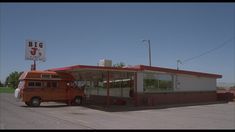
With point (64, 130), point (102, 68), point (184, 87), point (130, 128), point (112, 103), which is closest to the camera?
point (64, 130)

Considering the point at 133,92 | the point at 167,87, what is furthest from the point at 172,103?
the point at 133,92

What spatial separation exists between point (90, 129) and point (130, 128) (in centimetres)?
164

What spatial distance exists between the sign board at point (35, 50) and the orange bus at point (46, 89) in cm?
888

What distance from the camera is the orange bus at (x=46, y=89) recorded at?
2569 cm

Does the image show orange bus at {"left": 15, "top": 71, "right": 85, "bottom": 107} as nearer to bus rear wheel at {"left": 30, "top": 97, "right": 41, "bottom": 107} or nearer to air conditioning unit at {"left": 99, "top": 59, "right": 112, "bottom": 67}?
bus rear wheel at {"left": 30, "top": 97, "right": 41, "bottom": 107}

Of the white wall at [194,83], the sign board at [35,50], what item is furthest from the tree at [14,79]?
the white wall at [194,83]

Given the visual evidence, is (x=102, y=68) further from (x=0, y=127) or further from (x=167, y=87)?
(x=0, y=127)

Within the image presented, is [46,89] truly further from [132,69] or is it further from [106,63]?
[132,69]

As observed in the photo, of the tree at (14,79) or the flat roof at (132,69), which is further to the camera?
the tree at (14,79)

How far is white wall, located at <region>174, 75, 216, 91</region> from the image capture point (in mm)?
32969

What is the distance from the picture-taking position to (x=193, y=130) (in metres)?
14.2

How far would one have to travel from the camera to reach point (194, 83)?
34.9 metres

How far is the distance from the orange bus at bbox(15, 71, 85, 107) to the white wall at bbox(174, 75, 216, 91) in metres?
9.74

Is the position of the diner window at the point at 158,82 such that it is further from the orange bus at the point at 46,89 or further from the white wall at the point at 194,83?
the orange bus at the point at 46,89
